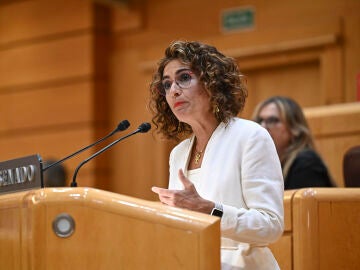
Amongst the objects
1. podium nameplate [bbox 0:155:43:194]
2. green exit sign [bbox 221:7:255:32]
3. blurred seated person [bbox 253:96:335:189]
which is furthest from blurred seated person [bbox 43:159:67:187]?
podium nameplate [bbox 0:155:43:194]

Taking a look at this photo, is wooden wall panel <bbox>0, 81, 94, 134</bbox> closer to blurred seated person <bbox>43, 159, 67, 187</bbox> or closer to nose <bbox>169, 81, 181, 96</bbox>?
blurred seated person <bbox>43, 159, 67, 187</bbox>

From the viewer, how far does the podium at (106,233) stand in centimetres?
166

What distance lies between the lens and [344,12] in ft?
16.8

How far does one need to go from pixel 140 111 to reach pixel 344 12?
7.02 feet

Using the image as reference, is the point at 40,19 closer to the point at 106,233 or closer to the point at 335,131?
the point at 335,131

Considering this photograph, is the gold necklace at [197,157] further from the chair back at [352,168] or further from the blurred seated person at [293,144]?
the blurred seated person at [293,144]

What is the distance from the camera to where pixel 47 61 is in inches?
260

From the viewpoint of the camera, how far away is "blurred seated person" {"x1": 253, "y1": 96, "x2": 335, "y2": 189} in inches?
133

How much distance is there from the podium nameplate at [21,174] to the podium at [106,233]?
165mm

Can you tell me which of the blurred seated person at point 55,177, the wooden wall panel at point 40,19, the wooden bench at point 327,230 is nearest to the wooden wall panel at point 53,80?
the wooden wall panel at point 40,19

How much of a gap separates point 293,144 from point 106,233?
2.10 m

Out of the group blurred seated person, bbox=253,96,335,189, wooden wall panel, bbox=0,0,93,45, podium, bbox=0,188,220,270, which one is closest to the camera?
podium, bbox=0,188,220,270

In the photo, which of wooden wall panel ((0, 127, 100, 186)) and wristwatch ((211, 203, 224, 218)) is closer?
wristwatch ((211, 203, 224, 218))

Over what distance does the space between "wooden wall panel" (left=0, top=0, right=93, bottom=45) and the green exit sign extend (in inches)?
54.9
